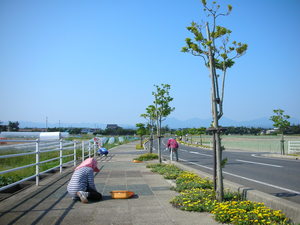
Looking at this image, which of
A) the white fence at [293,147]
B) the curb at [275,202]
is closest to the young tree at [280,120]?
the white fence at [293,147]

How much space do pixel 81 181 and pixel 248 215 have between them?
12.0ft

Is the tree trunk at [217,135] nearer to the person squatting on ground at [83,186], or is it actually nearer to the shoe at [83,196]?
the person squatting on ground at [83,186]

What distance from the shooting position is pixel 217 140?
22.2 feet

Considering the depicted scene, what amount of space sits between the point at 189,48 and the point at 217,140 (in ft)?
8.21

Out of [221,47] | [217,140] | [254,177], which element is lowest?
[254,177]

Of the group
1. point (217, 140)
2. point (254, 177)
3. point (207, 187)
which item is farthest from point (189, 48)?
point (254, 177)

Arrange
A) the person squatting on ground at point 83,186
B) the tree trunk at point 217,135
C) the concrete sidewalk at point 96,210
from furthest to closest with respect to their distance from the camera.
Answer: the person squatting on ground at point 83,186
the tree trunk at point 217,135
the concrete sidewalk at point 96,210

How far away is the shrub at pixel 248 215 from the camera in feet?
16.2

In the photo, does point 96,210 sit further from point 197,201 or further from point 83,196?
point 197,201

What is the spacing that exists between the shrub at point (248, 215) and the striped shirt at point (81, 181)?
2.93 metres

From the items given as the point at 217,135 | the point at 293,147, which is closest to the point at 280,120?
the point at 293,147

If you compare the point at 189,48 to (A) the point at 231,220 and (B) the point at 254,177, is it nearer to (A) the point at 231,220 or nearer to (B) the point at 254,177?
(A) the point at 231,220

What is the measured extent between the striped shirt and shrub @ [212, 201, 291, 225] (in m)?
2.93

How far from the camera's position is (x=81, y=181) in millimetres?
6879
